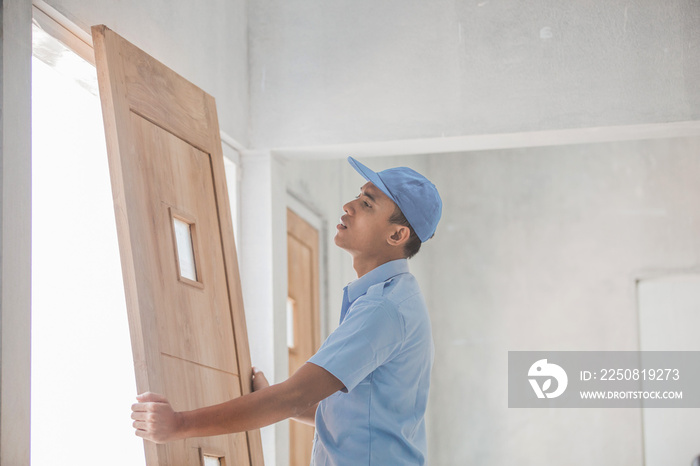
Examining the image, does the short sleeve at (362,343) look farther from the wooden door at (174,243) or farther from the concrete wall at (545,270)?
the concrete wall at (545,270)

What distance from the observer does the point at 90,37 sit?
2008 millimetres

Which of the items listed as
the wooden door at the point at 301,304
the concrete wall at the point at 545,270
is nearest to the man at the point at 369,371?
the wooden door at the point at 301,304

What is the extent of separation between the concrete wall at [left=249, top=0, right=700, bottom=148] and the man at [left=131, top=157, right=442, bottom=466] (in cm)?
113

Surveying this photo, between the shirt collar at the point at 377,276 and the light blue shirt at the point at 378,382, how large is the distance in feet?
0.21

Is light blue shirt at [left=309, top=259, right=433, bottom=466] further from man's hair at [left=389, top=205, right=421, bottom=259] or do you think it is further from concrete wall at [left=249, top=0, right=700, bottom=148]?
concrete wall at [left=249, top=0, right=700, bottom=148]

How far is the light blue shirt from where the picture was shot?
1.64 metres

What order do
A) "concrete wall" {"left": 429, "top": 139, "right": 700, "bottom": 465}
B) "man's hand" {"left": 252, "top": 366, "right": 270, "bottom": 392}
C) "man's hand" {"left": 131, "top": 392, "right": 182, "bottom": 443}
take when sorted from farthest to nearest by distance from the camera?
"concrete wall" {"left": 429, "top": 139, "right": 700, "bottom": 465}, "man's hand" {"left": 252, "top": 366, "right": 270, "bottom": 392}, "man's hand" {"left": 131, "top": 392, "right": 182, "bottom": 443}

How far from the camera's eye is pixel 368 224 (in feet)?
6.39

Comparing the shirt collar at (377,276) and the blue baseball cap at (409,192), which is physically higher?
the blue baseball cap at (409,192)

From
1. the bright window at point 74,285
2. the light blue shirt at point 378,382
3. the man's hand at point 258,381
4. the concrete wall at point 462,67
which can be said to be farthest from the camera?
the concrete wall at point 462,67

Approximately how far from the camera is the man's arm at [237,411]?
1542 millimetres

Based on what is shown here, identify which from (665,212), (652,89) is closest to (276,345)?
(652,89)

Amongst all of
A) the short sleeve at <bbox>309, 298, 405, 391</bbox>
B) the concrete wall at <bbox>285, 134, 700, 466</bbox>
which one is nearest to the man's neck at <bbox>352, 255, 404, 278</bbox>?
the short sleeve at <bbox>309, 298, 405, 391</bbox>

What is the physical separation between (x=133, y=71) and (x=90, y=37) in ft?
0.49
